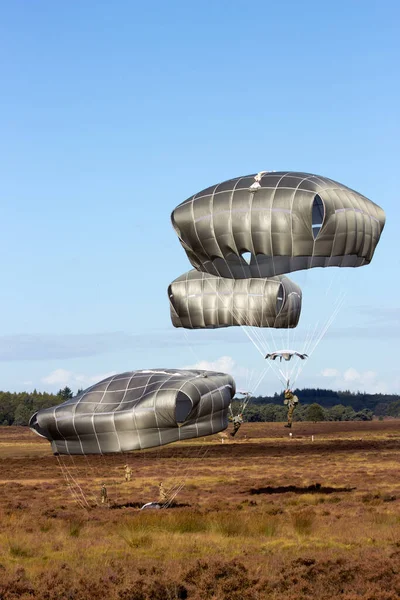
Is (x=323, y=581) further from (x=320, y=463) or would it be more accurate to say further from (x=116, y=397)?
(x=320, y=463)

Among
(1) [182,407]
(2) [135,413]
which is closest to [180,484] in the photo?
(1) [182,407]

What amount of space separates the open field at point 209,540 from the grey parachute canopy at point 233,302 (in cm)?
810

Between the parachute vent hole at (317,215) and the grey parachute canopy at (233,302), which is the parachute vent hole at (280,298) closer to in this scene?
the grey parachute canopy at (233,302)

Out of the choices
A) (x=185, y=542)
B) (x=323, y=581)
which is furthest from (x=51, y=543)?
(x=323, y=581)

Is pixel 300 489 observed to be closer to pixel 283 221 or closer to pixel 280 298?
pixel 280 298

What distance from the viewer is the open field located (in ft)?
64.5

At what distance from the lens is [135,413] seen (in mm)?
27406

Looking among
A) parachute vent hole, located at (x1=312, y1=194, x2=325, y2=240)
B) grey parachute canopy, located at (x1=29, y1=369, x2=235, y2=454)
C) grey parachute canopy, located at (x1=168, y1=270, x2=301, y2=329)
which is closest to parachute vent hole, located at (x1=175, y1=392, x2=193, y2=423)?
grey parachute canopy, located at (x1=29, y1=369, x2=235, y2=454)

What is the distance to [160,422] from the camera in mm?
27609

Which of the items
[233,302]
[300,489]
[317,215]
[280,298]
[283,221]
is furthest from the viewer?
[300,489]

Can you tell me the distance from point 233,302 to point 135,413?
53.9 feet

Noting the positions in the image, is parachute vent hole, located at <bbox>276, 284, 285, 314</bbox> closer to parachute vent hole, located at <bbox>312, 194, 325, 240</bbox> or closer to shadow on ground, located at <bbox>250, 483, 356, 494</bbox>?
shadow on ground, located at <bbox>250, 483, 356, 494</bbox>

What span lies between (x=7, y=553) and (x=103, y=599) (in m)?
6.58

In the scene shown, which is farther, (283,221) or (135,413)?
(283,221)
